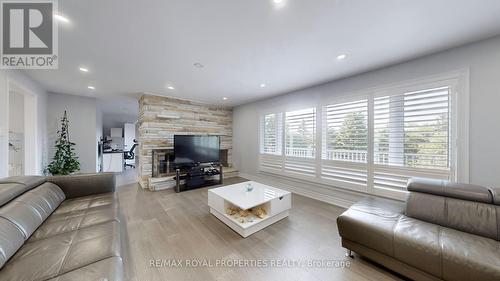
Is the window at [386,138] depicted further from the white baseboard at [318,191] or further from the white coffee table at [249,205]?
the white coffee table at [249,205]

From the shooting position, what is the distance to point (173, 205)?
3.17 metres

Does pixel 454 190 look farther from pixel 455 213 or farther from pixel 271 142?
pixel 271 142

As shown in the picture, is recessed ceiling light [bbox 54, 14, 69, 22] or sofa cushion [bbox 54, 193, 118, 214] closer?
recessed ceiling light [bbox 54, 14, 69, 22]

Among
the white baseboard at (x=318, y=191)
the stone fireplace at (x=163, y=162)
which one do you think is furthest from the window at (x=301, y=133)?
the stone fireplace at (x=163, y=162)

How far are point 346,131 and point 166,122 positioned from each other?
4201 mm

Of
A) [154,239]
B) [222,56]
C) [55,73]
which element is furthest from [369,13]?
[55,73]

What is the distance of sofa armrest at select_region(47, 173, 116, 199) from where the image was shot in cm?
231

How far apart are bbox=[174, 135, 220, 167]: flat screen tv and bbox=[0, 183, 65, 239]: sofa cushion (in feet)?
7.32

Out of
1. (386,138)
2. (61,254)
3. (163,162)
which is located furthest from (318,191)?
(163,162)

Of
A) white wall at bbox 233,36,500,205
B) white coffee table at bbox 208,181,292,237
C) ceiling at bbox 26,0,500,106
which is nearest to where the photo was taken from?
ceiling at bbox 26,0,500,106

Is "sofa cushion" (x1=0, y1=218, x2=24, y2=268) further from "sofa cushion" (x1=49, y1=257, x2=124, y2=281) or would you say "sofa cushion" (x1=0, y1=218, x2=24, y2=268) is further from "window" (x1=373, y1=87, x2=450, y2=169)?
"window" (x1=373, y1=87, x2=450, y2=169)

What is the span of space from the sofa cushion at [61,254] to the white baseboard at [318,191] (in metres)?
3.32

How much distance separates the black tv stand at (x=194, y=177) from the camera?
4098 mm

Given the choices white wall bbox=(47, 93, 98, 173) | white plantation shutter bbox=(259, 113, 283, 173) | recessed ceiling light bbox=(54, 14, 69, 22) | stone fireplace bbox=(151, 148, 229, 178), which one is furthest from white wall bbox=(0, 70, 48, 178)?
white plantation shutter bbox=(259, 113, 283, 173)
